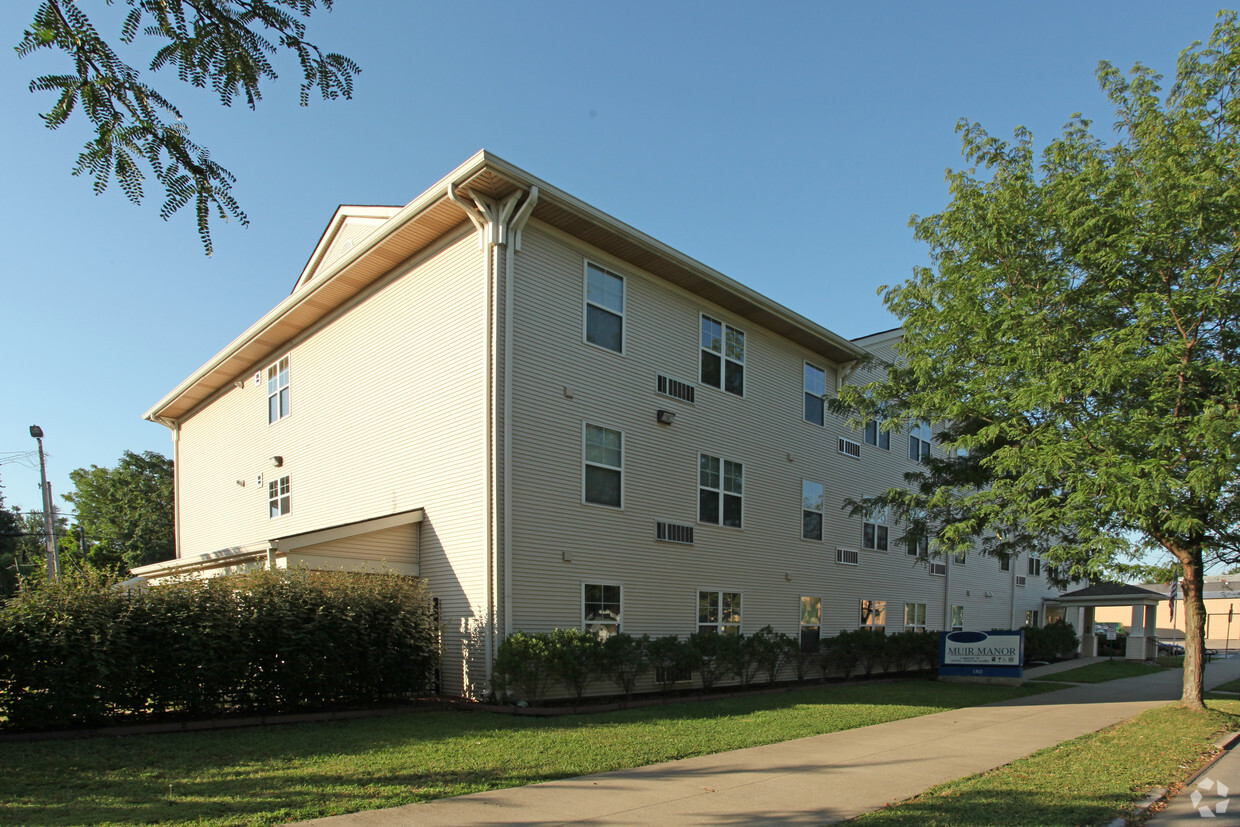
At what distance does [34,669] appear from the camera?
9.55 meters

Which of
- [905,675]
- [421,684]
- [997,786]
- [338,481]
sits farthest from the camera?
[905,675]

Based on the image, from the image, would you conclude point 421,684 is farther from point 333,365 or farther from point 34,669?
point 333,365

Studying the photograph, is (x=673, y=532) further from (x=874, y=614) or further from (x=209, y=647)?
(x=874, y=614)

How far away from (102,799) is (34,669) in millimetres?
3886

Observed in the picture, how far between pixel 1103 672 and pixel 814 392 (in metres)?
13.3

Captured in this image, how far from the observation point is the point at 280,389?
20.5 m

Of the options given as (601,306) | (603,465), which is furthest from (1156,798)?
(601,306)

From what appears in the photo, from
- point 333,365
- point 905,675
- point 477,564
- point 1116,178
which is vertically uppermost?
point 1116,178

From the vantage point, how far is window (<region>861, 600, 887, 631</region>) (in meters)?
22.8

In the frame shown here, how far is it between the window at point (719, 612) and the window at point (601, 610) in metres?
2.48

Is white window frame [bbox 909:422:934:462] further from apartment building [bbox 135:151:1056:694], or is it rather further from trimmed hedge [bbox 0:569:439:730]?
trimmed hedge [bbox 0:569:439:730]

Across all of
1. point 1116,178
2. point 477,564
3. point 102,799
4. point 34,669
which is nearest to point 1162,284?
point 1116,178

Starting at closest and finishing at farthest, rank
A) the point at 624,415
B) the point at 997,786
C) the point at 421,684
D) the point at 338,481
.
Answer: the point at 997,786 < the point at 421,684 < the point at 624,415 < the point at 338,481

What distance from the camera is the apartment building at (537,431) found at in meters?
13.9
